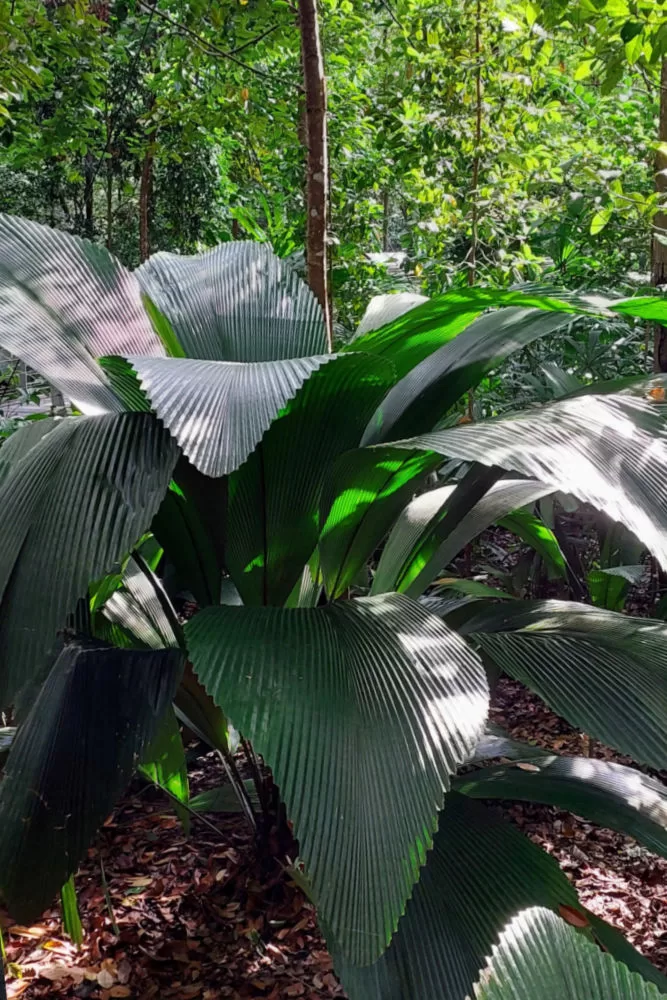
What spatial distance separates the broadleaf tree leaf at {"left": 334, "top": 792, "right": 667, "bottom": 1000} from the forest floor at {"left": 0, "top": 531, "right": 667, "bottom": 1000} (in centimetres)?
32

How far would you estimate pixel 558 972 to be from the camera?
1.60ft

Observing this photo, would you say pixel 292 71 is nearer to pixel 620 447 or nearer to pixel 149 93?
pixel 149 93

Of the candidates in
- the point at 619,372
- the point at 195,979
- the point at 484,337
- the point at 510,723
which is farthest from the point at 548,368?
the point at 195,979

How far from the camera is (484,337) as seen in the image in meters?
1.08

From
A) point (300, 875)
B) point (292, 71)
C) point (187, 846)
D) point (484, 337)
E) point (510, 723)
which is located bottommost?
point (510, 723)

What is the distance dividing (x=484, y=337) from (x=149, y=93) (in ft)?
16.1

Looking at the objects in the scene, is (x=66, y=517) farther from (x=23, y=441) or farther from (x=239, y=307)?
(x=239, y=307)

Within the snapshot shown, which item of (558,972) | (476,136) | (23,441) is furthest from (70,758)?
(476,136)

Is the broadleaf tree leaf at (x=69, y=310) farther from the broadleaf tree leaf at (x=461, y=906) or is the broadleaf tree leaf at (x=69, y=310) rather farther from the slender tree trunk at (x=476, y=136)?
the slender tree trunk at (x=476, y=136)

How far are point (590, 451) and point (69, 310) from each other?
743mm

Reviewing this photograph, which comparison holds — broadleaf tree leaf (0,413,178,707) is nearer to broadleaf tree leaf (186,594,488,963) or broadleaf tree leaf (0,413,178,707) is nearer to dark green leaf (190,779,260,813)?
broadleaf tree leaf (186,594,488,963)

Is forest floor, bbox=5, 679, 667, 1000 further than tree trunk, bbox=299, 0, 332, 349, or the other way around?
tree trunk, bbox=299, 0, 332, 349

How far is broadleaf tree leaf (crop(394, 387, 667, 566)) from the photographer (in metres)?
0.71

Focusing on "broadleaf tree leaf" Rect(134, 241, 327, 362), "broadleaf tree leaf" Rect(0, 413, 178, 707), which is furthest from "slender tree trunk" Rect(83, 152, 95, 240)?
"broadleaf tree leaf" Rect(0, 413, 178, 707)
